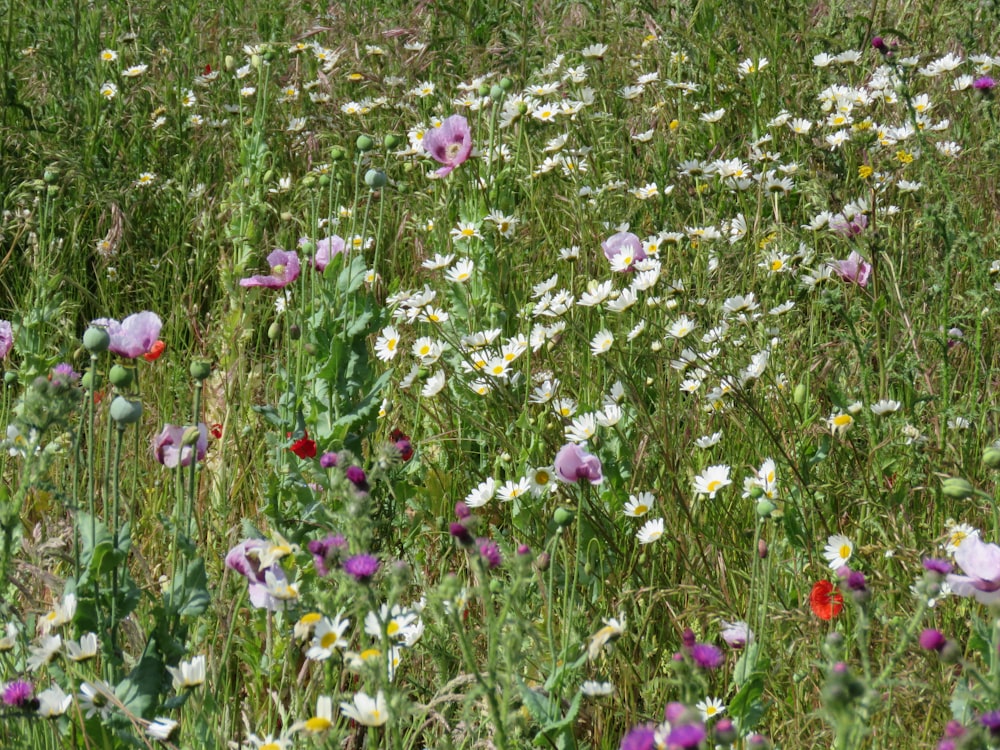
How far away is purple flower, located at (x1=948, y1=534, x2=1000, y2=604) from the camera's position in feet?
3.85

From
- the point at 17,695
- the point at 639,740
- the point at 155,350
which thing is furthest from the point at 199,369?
the point at 639,740

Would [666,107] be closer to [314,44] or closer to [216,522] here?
[314,44]

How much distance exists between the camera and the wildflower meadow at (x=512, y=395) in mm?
1326

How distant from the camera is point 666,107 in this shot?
3.23 metres

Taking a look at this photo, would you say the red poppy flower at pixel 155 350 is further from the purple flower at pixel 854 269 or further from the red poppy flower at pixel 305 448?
the purple flower at pixel 854 269

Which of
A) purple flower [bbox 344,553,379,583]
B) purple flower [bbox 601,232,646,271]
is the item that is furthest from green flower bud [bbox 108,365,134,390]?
purple flower [bbox 601,232,646,271]

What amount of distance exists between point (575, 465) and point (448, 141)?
3.84 ft

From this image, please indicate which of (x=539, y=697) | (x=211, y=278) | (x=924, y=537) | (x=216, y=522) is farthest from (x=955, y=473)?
(x=211, y=278)

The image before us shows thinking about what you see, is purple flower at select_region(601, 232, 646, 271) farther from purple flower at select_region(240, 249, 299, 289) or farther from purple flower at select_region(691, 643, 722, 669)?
purple flower at select_region(691, 643, 722, 669)

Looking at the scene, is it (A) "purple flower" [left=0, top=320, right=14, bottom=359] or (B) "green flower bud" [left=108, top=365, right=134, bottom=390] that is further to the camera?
(A) "purple flower" [left=0, top=320, right=14, bottom=359]

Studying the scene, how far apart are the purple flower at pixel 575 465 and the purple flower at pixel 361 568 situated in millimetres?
566

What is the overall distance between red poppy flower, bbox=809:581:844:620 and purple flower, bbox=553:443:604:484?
1.14 feet

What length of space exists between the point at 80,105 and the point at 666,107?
6.46 ft

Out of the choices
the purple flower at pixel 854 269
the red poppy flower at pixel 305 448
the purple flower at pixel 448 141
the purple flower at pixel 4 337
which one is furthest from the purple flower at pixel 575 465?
the purple flower at pixel 4 337
